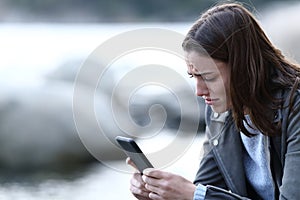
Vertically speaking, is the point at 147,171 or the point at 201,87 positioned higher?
the point at 201,87

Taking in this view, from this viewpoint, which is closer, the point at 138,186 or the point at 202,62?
the point at 202,62

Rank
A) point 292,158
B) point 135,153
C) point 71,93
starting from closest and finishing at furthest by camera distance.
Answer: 1. point 292,158
2. point 135,153
3. point 71,93

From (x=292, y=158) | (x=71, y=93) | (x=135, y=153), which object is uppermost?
(x=71, y=93)

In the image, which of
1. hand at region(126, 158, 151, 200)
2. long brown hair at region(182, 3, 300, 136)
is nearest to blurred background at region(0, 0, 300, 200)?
long brown hair at region(182, 3, 300, 136)

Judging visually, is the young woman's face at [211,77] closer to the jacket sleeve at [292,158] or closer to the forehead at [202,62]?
the forehead at [202,62]

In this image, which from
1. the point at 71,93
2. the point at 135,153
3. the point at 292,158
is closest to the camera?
the point at 292,158

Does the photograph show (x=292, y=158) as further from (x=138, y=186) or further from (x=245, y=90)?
(x=138, y=186)

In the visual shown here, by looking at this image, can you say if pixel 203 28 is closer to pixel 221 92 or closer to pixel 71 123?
pixel 221 92

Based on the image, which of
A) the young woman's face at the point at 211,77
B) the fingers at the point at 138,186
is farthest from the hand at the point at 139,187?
the young woman's face at the point at 211,77

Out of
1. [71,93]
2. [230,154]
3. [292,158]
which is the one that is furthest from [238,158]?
[71,93]

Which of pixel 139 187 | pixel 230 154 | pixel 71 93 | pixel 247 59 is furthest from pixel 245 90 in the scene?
pixel 71 93

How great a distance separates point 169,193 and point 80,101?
1650 mm

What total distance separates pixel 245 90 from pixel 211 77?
0.07 meters

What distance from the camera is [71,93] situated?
3379 millimetres
